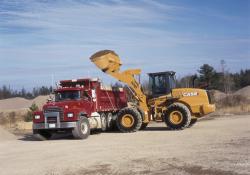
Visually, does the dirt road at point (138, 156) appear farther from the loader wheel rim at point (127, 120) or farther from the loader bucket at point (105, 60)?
the loader bucket at point (105, 60)

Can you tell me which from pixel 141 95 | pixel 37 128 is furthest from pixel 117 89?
pixel 37 128

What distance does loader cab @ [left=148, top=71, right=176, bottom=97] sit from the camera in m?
27.1

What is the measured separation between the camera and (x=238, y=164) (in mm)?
13430

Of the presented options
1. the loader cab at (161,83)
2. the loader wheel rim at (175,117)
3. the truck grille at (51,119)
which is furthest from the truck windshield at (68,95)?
the loader wheel rim at (175,117)

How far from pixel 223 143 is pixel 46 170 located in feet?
23.4

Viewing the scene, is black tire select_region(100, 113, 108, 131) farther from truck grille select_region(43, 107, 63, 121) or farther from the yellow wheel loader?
truck grille select_region(43, 107, 63, 121)

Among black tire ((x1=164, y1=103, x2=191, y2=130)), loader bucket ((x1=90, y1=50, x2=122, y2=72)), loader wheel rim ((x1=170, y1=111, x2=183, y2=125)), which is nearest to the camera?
black tire ((x1=164, y1=103, x2=191, y2=130))

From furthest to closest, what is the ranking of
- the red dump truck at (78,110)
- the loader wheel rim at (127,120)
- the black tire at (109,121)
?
the black tire at (109,121)
the loader wheel rim at (127,120)
the red dump truck at (78,110)

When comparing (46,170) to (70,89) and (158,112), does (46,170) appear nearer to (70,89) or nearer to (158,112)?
(70,89)

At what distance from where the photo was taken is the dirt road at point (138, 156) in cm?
1355

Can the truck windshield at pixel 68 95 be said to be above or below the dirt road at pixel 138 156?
above

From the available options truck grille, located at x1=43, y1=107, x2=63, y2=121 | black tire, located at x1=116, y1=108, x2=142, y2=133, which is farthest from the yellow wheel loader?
truck grille, located at x1=43, y1=107, x2=63, y2=121

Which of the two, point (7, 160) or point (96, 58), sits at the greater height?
point (96, 58)

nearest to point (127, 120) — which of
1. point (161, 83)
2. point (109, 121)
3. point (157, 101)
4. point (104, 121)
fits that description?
point (104, 121)
